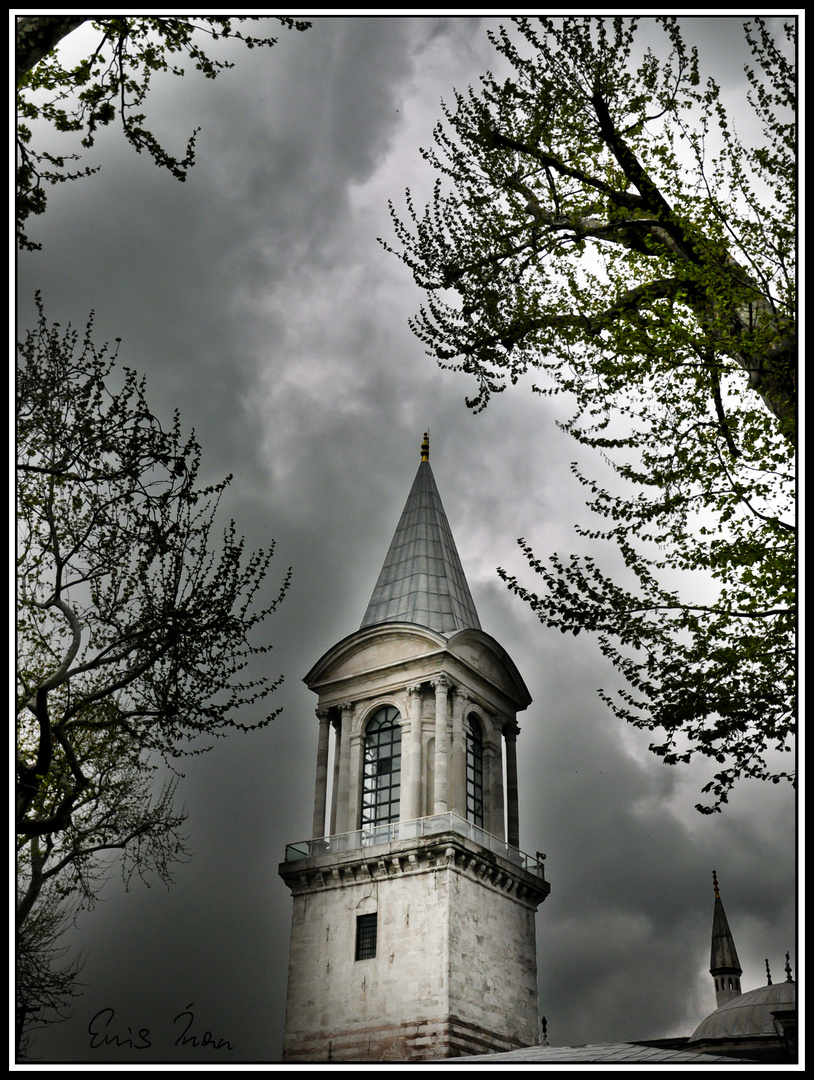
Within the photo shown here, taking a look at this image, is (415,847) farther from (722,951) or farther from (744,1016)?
(722,951)

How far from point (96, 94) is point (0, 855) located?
9582 millimetres

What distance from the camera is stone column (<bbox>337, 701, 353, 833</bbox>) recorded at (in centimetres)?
3075

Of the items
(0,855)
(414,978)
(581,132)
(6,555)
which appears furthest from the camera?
(414,978)

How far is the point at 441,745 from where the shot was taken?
30016 millimetres

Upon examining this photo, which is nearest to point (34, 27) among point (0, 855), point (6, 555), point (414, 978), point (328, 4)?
point (328, 4)

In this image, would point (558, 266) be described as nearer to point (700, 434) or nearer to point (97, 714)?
point (700, 434)

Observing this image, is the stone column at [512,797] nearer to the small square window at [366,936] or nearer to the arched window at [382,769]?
the arched window at [382,769]

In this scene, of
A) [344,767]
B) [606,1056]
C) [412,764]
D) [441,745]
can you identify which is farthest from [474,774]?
[606,1056]

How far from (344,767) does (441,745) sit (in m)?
3.81

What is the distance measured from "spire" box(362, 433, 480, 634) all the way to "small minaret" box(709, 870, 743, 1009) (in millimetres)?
16220

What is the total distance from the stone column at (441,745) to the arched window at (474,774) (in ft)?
5.76

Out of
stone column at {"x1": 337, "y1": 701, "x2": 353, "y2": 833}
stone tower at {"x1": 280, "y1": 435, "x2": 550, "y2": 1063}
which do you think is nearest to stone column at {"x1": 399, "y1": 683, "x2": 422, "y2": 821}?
stone tower at {"x1": 280, "y1": 435, "x2": 550, "y2": 1063}

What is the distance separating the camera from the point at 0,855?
879 cm

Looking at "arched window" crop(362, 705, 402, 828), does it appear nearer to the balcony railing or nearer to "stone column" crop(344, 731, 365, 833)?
"stone column" crop(344, 731, 365, 833)
